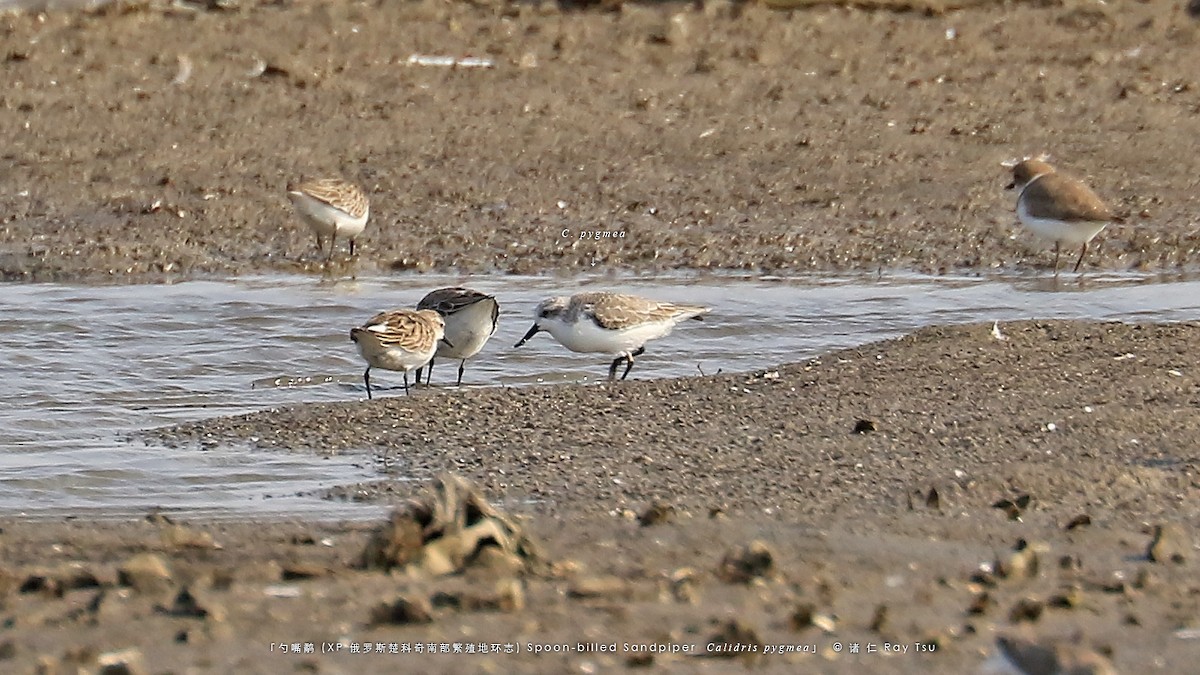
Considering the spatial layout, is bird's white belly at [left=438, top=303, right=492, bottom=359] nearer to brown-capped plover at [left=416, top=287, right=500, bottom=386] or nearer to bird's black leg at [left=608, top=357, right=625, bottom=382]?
brown-capped plover at [left=416, top=287, right=500, bottom=386]

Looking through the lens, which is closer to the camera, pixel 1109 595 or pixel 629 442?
pixel 1109 595

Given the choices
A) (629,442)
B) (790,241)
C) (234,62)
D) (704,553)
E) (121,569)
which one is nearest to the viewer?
(121,569)

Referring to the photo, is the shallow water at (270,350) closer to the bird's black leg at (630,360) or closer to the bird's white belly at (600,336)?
the bird's black leg at (630,360)

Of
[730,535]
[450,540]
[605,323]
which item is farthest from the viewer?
[605,323]

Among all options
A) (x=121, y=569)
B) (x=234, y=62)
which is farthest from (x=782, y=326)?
(x=234, y=62)

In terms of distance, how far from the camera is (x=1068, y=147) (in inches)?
Result: 611

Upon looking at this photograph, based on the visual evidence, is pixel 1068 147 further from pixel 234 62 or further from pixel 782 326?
pixel 234 62

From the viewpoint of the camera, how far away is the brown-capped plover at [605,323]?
959 centimetres

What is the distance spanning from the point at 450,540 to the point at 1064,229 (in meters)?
8.10

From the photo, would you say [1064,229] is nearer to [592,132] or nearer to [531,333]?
[531,333]

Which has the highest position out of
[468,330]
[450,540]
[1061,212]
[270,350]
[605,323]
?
[1061,212]

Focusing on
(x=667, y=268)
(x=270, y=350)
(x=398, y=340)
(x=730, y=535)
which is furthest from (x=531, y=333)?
(x=730, y=535)

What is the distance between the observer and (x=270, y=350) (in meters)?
10.3

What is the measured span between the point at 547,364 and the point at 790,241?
3.18m
